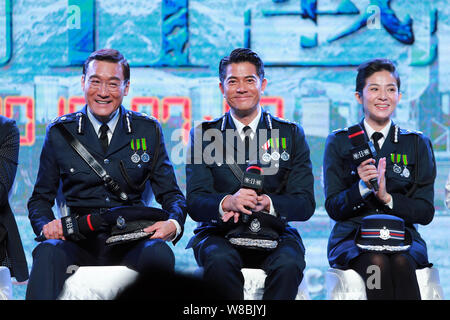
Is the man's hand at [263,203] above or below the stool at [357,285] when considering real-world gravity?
above

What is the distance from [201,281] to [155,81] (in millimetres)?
3852

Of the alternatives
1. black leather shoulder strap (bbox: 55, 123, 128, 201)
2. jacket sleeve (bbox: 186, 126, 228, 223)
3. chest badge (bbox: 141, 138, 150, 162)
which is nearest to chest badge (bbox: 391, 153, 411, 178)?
jacket sleeve (bbox: 186, 126, 228, 223)

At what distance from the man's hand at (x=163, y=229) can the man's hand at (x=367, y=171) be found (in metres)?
1.02

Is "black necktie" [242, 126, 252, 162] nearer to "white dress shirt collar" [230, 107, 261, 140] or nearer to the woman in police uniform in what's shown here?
"white dress shirt collar" [230, 107, 261, 140]

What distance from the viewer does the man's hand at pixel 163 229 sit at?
11.2 ft

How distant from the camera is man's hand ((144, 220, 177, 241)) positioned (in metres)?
3.42

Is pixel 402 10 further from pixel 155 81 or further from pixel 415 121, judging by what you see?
pixel 155 81

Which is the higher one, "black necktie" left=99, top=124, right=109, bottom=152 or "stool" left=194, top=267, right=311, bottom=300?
"black necktie" left=99, top=124, right=109, bottom=152

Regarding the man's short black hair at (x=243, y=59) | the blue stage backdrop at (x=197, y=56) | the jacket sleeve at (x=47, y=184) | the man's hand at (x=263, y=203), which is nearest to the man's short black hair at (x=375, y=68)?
the man's short black hair at (x=243, y=59)

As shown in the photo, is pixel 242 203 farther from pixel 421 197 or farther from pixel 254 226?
pixel 421 197

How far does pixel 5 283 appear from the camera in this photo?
3430 mm

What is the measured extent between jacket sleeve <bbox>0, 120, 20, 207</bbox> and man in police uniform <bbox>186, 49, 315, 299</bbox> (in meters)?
0.98

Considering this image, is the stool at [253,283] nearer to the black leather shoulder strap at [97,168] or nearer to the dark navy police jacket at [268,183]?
the dark navy police jacket at [268,183]

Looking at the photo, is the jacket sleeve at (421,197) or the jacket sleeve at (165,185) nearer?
the jacket sleeve at (421,197)
